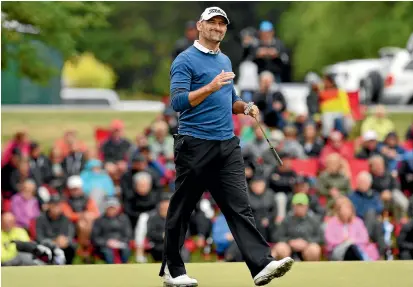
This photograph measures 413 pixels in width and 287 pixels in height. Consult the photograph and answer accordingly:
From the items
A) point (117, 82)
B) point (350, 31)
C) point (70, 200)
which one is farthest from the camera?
point (117, 82)

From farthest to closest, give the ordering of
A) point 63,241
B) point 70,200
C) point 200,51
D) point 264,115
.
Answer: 1. point 264,115
2. point 70,200
3. point 63,241
4. point 200,51

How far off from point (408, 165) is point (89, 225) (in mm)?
4651

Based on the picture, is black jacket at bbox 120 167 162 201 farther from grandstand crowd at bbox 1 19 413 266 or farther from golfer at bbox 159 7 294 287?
golfer at bbox 159 7 294 287

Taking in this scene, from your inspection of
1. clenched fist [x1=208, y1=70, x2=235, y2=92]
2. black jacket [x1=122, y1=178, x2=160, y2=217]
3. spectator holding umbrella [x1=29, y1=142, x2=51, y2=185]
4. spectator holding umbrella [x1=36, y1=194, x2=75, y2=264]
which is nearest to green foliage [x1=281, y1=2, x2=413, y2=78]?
spectator holding umbrella [x1=29, y1=142, x2=51, y2=185]

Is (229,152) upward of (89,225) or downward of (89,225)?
upward

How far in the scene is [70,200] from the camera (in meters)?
16.3

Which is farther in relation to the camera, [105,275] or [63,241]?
[63,241]

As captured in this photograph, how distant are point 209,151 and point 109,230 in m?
6.39

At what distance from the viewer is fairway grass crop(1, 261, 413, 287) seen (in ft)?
→ 31.7

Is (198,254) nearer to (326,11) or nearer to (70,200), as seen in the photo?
(70,200)

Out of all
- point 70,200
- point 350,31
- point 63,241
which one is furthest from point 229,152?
point 350,31

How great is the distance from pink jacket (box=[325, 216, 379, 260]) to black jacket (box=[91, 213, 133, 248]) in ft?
7.89

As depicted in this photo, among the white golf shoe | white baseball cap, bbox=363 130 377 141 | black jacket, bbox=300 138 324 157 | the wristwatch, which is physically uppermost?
the wristwatch

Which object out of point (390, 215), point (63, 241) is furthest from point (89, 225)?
point (390, 215)
